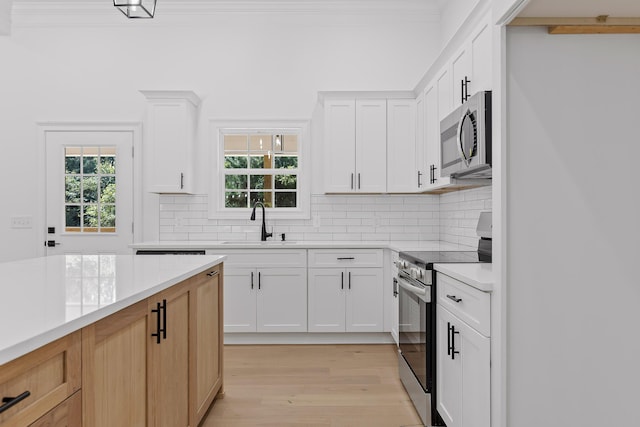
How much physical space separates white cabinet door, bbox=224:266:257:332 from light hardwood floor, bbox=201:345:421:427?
0.22 metres

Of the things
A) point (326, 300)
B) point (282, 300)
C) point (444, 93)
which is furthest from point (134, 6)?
point (326, 300)

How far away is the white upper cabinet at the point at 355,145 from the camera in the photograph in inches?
173

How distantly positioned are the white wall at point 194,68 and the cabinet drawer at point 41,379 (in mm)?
3711

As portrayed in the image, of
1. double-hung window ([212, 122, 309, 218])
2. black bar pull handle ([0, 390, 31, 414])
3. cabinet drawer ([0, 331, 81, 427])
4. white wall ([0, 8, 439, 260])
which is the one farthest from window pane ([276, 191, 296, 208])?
black bar pull handle ([0, 390, 31, 414])

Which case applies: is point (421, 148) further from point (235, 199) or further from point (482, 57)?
point (235, 199)

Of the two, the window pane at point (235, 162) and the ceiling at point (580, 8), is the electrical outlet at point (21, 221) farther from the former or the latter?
the ceiling at point (580, 8)

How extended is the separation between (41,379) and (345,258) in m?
3.24

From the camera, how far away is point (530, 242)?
1.78 metres

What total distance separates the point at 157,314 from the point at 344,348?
260 centimetres

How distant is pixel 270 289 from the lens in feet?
13.6

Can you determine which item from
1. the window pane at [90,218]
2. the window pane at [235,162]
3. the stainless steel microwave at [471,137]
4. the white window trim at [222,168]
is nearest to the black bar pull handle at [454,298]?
the stainless steel microwave at [471,137]

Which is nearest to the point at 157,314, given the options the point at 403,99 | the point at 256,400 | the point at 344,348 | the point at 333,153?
the point at 256,400

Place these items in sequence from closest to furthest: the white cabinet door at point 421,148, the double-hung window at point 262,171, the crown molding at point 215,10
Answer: the white cabinet door at point 421,148 < the crown molding at point 215,10 < the double-hung window at point 262,171

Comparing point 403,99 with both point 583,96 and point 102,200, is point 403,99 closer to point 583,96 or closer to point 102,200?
point 583,96
